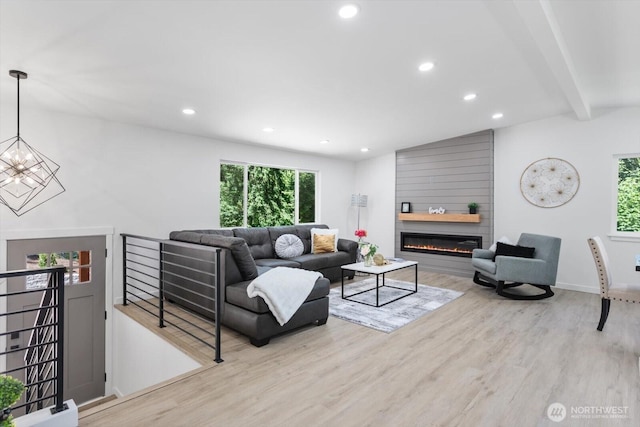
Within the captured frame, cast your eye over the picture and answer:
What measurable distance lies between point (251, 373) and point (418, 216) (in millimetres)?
4859

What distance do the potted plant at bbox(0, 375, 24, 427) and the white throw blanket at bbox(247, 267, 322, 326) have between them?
1735 millimetres

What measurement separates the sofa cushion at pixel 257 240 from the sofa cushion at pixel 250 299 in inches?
71.9

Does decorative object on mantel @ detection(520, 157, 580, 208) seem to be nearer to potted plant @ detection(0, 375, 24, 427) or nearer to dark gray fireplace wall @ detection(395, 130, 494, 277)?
dark gray fireplace wall @ detection(395, 130, 494, 277)

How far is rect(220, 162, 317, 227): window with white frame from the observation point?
5.61m

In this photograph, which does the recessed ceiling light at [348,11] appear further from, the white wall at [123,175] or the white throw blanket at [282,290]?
the white wall at [123,175]

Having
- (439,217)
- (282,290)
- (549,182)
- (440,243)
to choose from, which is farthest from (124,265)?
(549,182)

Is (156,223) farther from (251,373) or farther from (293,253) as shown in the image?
(251,373)

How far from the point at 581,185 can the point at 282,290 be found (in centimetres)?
489

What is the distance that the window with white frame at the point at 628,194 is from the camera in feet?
15.7

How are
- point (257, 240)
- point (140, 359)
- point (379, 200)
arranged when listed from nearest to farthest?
point (140, 359)
point (257, 240)
point (379, 200)

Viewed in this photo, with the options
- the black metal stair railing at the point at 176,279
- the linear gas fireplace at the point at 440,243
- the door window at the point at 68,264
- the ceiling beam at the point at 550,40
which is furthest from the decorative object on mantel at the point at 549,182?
the door window at the point at 68,264

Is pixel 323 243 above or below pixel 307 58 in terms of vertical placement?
below

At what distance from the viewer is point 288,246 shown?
17.7 ft

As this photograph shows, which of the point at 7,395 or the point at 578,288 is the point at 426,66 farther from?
the point at 578,288
